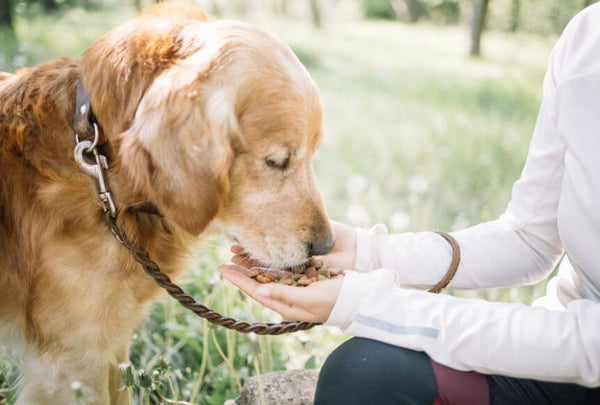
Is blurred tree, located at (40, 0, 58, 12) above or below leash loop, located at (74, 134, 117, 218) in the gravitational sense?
below

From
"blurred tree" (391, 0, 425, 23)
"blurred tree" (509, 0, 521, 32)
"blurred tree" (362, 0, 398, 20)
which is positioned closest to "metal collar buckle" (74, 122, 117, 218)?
"blurred tree" (509, 0, 521, 32)

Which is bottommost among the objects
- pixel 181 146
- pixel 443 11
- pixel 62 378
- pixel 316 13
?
pixel 443 11

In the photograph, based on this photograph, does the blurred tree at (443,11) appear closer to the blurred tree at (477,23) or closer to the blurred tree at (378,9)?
the blurred tree at (378,9)

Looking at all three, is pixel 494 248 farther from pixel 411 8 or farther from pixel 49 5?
pixel 411 8

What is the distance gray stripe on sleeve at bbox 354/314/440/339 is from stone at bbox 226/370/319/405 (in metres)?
0.57

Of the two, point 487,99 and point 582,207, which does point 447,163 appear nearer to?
point 487,99

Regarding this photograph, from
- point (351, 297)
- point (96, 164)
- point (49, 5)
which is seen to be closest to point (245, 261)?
point (351, 297)

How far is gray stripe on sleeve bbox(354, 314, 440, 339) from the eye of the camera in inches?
62.5

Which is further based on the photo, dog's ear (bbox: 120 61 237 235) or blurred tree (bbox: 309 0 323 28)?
blurred tree (bbox: 309 0 323 28)

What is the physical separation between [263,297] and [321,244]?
0.89 feet

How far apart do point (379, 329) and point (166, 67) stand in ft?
3.22

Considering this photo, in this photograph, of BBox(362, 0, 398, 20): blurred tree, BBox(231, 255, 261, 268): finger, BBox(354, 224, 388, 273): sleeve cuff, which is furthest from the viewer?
BBox(362, 0, 398, 20): blurred tree

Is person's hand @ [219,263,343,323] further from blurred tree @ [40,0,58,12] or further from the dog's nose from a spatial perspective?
blurred tree @ [40,0,58,12]

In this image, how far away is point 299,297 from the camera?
1698mm
